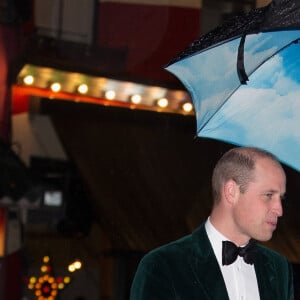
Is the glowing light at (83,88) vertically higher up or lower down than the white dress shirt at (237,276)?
higher up

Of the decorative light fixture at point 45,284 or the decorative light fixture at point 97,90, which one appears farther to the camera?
the decorative light fixture at point 45,284

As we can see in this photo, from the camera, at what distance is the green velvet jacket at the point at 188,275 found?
128 inches

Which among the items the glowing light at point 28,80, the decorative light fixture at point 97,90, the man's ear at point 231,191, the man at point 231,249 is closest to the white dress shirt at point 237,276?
the man at point 231,249

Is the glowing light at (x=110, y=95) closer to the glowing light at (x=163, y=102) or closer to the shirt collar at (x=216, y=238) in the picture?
the glowing light at (x=163, y=102)

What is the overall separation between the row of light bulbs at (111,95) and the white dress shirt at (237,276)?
6642 mm

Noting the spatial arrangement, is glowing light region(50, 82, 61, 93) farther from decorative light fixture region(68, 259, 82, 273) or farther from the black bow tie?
the black bow tie

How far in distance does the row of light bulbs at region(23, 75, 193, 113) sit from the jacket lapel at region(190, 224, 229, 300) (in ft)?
21.8

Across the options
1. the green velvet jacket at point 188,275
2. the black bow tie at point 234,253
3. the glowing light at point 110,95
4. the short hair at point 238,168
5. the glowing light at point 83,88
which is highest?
the glowing light at point 83,88

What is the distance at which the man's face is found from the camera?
3.33 metres

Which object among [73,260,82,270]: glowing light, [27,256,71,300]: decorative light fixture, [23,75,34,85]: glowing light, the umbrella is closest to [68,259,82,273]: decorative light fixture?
[73,260,82,270]: glowing light

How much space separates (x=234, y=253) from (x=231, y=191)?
0.71 ft

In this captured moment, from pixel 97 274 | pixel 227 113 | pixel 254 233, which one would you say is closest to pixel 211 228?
pixel 254 233

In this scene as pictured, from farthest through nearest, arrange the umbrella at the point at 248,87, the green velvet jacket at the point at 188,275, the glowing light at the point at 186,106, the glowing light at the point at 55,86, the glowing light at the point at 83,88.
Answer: the glowing light at the point at 186,106, the glowing light at the point at 83,88, the glowing light at the point at 55,86, the umbrella at the point at 248,87, the green velvet jacket at the point at 188,275

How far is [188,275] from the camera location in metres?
3.30
